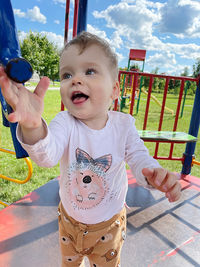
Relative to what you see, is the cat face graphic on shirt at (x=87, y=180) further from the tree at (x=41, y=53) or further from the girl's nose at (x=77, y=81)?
the tree at (x=41, y=53)

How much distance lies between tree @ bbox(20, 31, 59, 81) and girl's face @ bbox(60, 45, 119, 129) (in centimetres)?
2619

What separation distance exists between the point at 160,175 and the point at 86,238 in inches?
20.1

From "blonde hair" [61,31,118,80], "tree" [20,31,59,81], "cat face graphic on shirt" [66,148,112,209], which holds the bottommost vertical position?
"cat face graphic on shirt" [66,148,112,209]

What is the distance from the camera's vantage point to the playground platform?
1518 millimetres

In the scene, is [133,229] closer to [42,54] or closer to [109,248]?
[109,248]

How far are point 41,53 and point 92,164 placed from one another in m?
28.6

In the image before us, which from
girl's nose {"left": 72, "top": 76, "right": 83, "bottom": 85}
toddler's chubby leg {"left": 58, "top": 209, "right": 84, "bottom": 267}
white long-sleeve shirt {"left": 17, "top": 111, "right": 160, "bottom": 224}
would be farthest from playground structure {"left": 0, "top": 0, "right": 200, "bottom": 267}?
girl's nose {"left": 72, "top": 76, "right": 83, "bottom": 85}

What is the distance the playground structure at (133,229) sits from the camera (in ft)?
5.01

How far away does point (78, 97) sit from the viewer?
0.90 metres

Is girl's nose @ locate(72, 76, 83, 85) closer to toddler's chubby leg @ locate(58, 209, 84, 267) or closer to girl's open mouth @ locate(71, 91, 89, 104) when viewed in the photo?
girl's open mouth @ locate(71, 91, 89, 104)

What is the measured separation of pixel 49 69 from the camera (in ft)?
91.7

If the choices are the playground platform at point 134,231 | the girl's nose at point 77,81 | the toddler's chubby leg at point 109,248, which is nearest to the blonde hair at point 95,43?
the girl's nose at point 77,81

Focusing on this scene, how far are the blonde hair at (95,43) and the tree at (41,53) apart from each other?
85.7 feet

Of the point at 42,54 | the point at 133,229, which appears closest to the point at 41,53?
the point at 42,54
